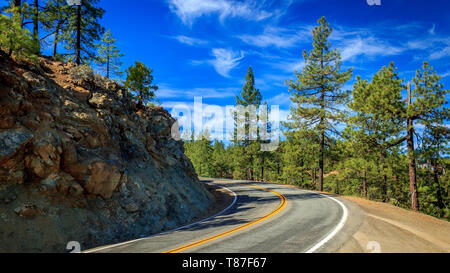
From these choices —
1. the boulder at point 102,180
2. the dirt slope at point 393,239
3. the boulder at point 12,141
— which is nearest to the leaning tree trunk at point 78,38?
the boulder at point 12,141

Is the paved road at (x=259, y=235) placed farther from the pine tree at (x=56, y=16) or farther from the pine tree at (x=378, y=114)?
the pine tree at (x=56, y=16)

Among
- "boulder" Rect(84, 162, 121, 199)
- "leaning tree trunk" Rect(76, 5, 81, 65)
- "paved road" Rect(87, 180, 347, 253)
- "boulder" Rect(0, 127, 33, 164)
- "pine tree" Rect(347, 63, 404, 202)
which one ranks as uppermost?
"leaning tree trunk" Rect(76, 5, 81, 65)

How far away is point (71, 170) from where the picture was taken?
9797 mm

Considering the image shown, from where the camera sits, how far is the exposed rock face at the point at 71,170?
808 cm

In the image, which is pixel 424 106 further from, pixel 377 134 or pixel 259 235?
pixel 259 235

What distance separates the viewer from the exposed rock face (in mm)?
8078

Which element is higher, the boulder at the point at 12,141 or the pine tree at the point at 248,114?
the pine tree at the point at 248,114

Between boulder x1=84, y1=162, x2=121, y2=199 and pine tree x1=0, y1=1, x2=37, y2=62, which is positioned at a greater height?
pine tree x1=0, y1=1, x2=37, y2=62

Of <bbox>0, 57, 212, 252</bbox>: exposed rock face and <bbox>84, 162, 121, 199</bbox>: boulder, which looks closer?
<bbox>0, 57, 212, 252</bbox>: exposed rock face

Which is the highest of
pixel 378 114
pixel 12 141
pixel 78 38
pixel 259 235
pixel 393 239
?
pixel 78 38

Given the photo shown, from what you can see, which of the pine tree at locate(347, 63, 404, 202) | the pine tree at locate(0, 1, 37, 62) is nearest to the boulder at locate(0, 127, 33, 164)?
the pine tree at locate(0, 1, 37, 62)

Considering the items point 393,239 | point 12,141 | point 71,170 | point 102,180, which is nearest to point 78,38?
point 12,141

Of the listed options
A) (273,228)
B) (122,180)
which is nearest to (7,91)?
(122,180)

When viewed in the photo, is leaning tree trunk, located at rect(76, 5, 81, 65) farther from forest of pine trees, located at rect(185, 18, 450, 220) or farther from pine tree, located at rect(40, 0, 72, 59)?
forest of pine trees, located at rect(185, 18, 450, 220)
